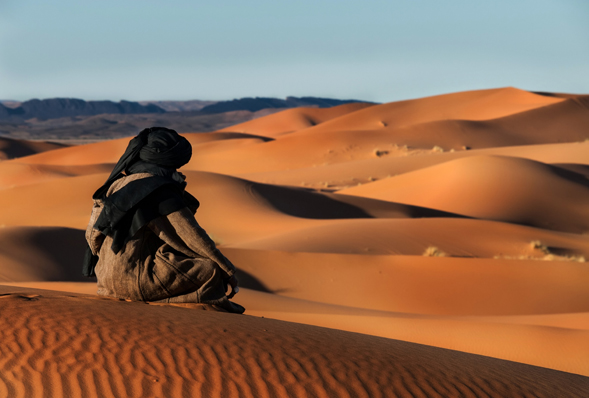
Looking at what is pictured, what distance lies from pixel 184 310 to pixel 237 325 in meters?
0.52

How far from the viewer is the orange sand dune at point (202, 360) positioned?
13.4ft

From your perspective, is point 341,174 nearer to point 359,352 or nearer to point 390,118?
point 359,352

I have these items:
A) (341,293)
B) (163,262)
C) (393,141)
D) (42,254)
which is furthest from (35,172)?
(163,262)

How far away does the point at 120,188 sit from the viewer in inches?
217

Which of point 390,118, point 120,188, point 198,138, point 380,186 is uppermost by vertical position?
point 390,118

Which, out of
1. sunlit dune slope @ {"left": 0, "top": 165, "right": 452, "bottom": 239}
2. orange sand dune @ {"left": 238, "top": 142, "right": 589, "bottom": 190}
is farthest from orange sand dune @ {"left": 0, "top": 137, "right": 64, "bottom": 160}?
sunlit dune slope @ {"left": 0, "top": 165, "right": 452, "bottom": 239}

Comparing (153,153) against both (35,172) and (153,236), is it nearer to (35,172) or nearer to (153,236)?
(153,236)

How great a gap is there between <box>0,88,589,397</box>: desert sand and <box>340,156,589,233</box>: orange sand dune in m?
0.09

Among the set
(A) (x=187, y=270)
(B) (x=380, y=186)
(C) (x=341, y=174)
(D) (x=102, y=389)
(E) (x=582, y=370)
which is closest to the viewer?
(D) (x=102, y=389)

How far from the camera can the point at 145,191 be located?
5.38m

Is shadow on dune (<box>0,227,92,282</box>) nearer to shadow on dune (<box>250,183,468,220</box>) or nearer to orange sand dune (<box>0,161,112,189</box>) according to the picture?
shadow on dune (<box>250,183,468,220</box>)

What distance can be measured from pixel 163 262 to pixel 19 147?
6864cm

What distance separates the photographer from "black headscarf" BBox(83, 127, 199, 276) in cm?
535

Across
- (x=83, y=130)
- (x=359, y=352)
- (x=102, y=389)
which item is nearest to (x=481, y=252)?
(x=359, y=352)
